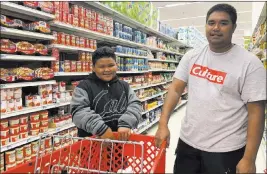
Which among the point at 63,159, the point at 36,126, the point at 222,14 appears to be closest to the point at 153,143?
the point at 63,159

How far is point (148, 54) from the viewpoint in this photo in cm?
626

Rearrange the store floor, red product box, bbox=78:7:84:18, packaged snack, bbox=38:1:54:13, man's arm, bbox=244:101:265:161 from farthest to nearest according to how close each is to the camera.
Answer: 1. the store floor
2. red product box, bbox=78:7:84:18
3. packaged snack, bbox=38:1:54:13
4. man's arm, bbox=244:101:265:161

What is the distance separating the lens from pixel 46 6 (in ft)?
9.23

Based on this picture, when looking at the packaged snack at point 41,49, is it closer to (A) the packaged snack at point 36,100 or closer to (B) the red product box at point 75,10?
(A) the packaged snack at point 36,100

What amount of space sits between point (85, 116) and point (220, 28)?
0.94 metres

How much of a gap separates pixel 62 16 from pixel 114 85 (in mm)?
1688

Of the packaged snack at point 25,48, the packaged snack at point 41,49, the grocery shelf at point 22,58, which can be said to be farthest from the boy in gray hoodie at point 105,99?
the packaged snack at point 41,49

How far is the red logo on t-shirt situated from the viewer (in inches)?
55.2

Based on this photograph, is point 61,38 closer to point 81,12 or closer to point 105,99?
point 81,12

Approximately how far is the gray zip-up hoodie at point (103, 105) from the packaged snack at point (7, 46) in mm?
1120

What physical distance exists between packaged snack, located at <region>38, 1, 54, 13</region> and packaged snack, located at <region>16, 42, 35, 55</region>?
453 mm

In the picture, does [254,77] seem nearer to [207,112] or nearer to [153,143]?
[207,112]

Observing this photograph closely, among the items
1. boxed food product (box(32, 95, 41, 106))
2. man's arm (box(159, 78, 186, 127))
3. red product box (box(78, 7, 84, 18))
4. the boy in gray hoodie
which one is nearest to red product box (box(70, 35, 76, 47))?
red product box (box(78, 7, 84, 18))

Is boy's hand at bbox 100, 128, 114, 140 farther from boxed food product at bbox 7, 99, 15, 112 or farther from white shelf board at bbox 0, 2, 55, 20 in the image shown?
white shelf board at bbox 0, 2, 55, 20
